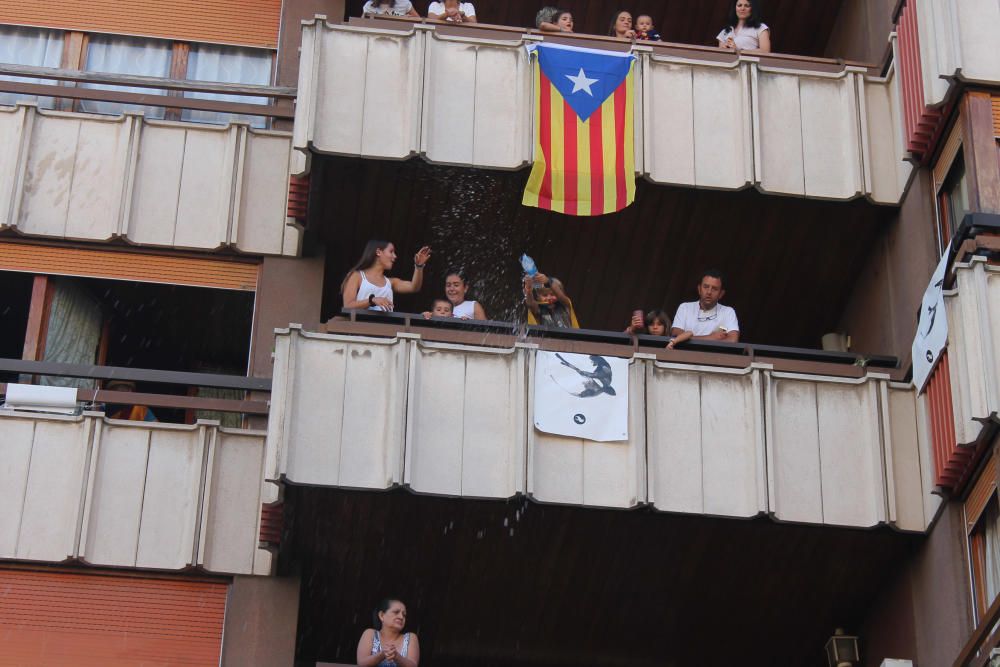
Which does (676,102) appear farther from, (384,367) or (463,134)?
(384,367)

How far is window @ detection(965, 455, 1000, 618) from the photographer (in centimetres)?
1784

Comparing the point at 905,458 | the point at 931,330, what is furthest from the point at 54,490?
the point at 931,330

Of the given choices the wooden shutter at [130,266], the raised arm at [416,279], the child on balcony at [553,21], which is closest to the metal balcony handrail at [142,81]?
the wooden shutter at [130,266]

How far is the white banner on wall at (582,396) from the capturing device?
1933 cm

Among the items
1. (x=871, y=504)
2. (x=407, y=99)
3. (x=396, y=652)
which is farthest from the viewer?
(x=407, y=99)

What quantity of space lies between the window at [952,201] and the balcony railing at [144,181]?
687 centimetres

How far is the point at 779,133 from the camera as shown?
21.5m

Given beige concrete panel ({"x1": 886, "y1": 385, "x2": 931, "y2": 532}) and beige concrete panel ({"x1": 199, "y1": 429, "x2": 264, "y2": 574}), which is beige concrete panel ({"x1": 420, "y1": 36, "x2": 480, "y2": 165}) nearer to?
beige concrete panel ({"x1": 199, "y1": 429, "x2": 264, "y2": 574})

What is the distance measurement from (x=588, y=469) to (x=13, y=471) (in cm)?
573

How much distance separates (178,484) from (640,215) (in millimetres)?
5911

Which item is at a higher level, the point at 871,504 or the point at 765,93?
the point at 765,93

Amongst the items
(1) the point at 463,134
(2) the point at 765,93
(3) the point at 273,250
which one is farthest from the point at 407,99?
(2) the point at 765,93

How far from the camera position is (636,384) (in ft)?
64.3

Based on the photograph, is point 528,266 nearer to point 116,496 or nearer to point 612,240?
point 612,240
